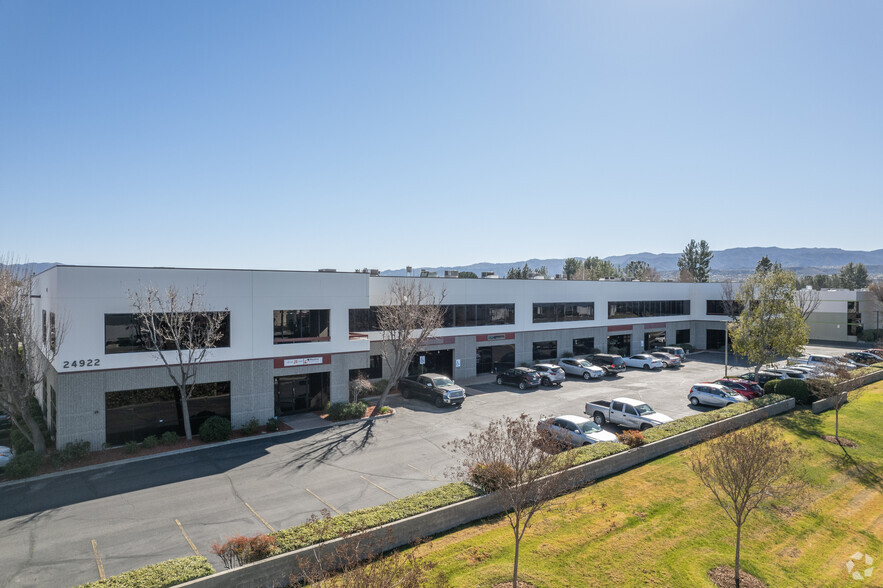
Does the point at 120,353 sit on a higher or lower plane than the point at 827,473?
higher

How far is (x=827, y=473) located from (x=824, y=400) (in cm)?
1181

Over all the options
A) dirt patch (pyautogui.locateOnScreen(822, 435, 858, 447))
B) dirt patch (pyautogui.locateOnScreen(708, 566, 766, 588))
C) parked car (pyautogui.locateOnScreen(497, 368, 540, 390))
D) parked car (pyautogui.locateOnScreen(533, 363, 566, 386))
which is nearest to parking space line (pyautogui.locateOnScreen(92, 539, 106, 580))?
dirt patch (pyautogui.locateOnScreen(708, 566, 766, 588))

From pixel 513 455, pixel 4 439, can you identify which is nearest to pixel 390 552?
pixel 513 455

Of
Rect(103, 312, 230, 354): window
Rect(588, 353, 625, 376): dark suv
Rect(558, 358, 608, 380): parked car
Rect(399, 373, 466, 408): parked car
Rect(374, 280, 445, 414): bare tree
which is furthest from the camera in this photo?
Rect(588, 353, 625, 376): dark suv

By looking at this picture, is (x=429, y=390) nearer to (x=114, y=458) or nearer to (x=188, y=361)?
(x=188, y=361)

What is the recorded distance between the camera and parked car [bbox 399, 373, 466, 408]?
30172mm

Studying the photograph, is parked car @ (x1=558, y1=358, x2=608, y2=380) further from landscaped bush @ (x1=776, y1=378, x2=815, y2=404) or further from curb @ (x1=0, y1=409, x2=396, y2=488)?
curb @ (x1=0, y1=409, x2=396, y2=488)

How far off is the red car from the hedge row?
238 cm

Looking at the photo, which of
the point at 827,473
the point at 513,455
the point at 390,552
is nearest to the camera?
the point at 513,455

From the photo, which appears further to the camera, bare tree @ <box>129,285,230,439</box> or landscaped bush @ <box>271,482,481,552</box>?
bare tree @ <box>129,285,230,439</box>

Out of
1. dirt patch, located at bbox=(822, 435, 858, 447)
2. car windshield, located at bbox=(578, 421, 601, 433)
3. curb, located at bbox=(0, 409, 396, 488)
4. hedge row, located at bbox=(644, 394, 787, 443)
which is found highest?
car windshield, located at bbox=(578, 421, 601, 433)

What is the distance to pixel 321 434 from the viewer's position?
970 inches

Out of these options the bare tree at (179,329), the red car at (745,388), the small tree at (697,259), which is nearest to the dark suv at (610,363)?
the red car at (745,388)

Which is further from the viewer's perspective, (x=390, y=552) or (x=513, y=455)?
(x=390, y=552)
